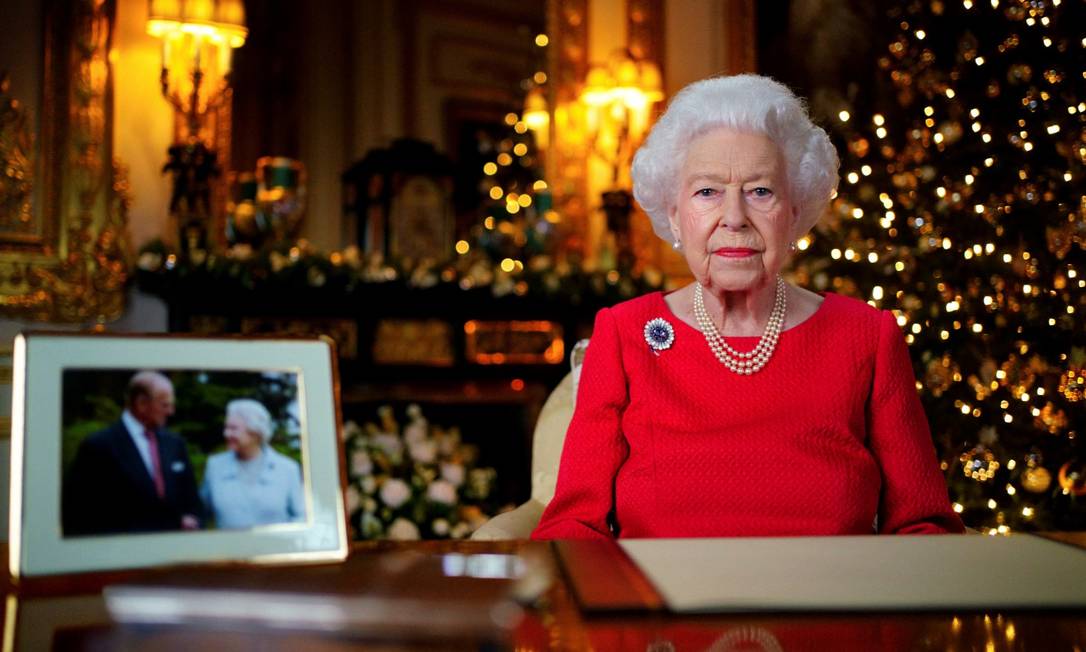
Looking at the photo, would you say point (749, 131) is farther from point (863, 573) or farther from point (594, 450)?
point (863, 573)

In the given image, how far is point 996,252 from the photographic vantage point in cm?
389

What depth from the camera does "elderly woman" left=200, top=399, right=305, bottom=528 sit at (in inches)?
34.9

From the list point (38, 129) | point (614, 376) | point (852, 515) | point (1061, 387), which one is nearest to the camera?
point (852, 515)

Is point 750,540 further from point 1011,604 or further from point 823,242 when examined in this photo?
point 823,242

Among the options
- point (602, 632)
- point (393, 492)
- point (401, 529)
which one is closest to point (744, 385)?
point (602, 632)

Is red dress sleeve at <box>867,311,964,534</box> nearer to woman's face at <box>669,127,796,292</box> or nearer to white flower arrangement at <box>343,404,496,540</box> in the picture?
woman's face at <box>669,127,796,292</box>

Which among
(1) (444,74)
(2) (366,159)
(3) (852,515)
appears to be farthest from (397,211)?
(3) (852,515)

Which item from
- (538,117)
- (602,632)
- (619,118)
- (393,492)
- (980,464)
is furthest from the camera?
(538,117)

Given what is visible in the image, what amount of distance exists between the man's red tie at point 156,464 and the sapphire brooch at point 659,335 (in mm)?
985

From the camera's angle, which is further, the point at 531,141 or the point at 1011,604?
the point at 531,141

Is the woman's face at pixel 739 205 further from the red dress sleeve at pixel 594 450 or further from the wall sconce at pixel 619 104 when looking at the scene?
the wall sconce at pixel 619 104

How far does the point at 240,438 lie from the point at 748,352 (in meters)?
0.98

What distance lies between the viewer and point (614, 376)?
1655 millimetres

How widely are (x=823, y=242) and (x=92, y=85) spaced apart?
3.42 meters
